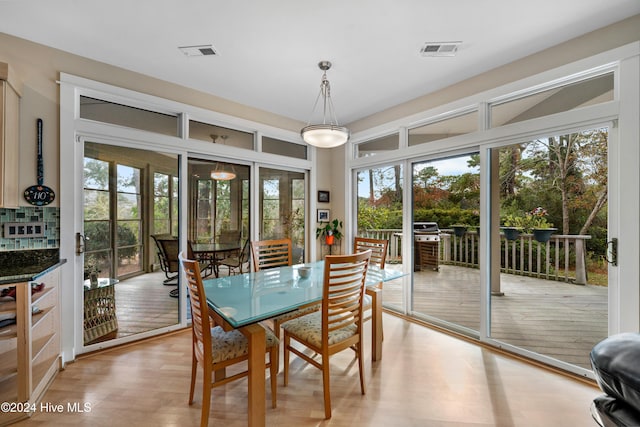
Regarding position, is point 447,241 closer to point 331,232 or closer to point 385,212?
point 385,212

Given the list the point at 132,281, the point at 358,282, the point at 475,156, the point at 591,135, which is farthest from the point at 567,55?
the point at 132,281

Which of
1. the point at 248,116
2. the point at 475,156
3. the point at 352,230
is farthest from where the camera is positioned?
the point at 352,230

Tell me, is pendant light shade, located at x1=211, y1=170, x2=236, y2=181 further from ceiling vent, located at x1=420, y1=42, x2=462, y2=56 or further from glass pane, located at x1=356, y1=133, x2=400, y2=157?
ceiling vent, located at x1=420, y1=42, x2=462, y2=56

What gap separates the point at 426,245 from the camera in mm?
3438

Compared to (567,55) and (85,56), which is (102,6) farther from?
(567,55)

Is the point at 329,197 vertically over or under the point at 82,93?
under

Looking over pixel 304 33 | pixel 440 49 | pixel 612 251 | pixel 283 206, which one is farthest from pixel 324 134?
pixel 612 251

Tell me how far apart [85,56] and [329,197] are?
131 inches

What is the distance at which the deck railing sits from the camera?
2.36 meters

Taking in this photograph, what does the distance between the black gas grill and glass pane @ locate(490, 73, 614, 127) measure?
4.38 feet

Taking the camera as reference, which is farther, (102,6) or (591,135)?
(591,135)

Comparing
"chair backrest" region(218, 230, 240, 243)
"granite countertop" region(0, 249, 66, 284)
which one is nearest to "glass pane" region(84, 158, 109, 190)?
"granite countertop" region(0, 249, 66, 284)

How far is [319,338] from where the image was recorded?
1900 millimetres

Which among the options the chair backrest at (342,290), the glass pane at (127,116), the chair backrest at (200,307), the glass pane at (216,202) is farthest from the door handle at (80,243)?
the chair backrest at (342,290)
